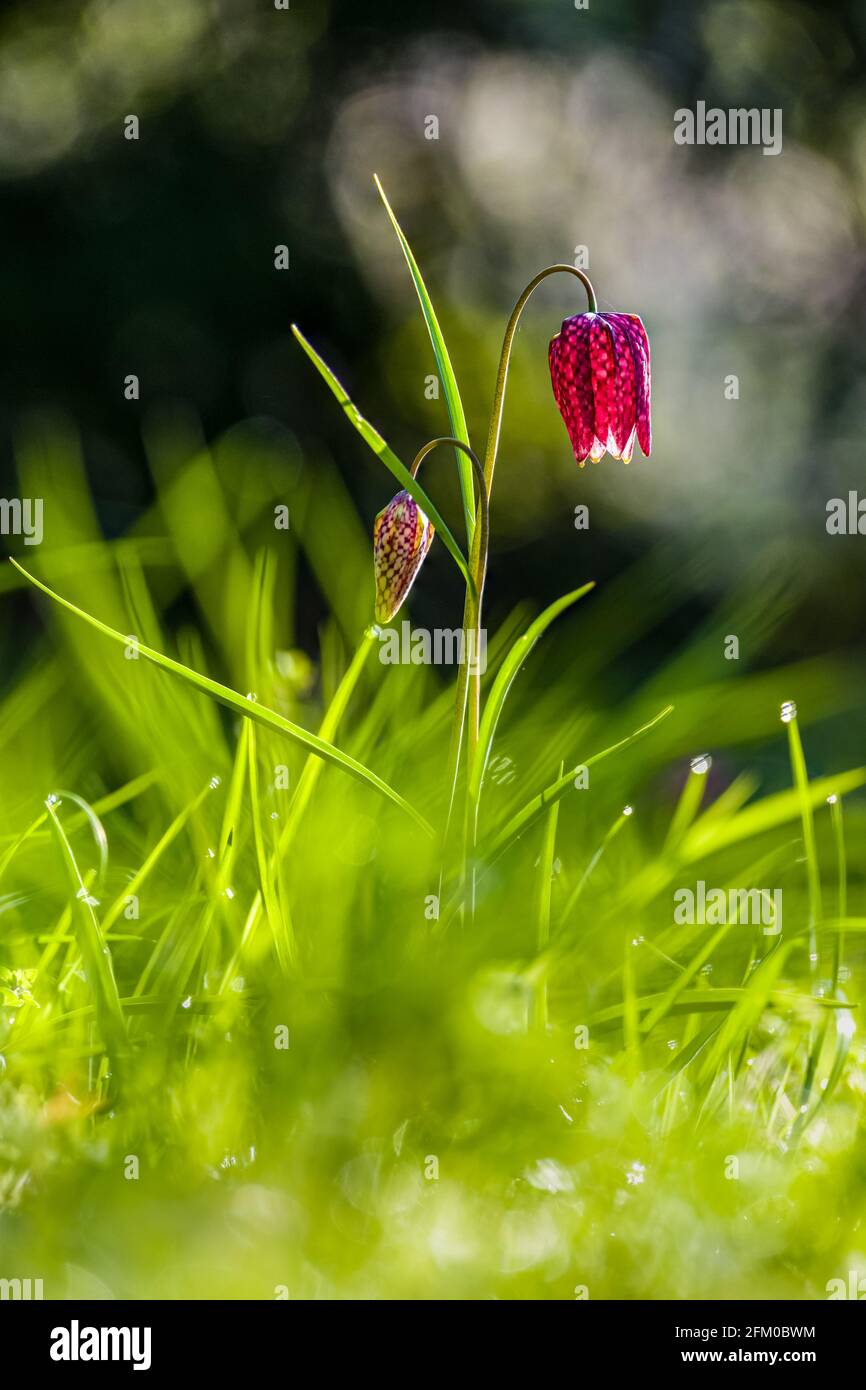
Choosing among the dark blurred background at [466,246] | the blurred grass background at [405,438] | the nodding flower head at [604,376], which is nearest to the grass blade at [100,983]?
the blurred grass background at [405,438]

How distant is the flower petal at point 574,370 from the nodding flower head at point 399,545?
4.9 inches

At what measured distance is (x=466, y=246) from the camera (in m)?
2.03

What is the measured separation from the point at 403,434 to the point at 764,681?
29.2 inches

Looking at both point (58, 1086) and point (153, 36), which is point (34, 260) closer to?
point (153, 36)

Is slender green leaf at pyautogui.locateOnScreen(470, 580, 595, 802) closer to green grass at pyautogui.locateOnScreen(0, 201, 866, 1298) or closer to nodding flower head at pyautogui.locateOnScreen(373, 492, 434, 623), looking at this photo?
green grass at pyautogui.locateOnScreen(0, 201, 866, 1298)

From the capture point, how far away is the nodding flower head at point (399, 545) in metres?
0.91

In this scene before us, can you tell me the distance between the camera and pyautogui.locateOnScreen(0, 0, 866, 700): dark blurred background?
1942 millimetres

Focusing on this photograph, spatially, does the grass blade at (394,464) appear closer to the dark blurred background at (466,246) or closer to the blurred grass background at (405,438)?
the blurred grass background at (405,438)

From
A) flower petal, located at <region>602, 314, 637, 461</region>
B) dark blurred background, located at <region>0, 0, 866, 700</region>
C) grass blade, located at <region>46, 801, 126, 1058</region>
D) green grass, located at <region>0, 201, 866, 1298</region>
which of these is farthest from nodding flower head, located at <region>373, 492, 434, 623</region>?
dark blurred background, located at <region>0, 0, 866, 700</region>

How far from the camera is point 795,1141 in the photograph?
72cm

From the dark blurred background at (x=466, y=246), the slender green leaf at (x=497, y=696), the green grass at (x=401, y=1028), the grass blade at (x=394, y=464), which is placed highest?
the dark blurred background at (x=466, y=246)

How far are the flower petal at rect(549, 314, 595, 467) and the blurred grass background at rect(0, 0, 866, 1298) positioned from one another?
31cm

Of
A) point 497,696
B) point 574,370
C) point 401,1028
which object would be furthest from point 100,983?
point 574,370
